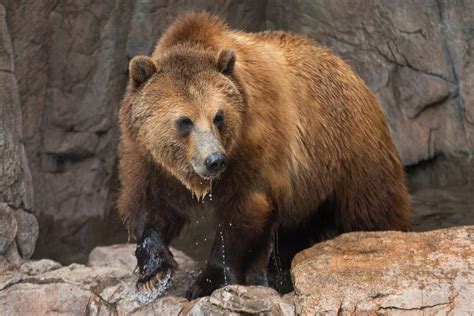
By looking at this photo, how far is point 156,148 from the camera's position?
5.95m

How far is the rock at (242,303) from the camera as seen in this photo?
539 centimetres

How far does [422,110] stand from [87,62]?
351 cm

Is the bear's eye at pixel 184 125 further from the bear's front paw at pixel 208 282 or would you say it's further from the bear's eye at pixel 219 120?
the bear's front paw at pixel 208 282

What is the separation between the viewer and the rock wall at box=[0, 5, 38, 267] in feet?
22.9

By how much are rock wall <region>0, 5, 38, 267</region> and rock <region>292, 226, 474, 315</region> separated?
2.41 m

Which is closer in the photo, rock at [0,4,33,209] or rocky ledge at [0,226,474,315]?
rocky ledge at [0,226,474,315]

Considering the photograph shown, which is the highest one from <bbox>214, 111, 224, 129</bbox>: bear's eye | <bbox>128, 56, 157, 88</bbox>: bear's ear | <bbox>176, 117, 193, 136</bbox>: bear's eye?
<bbox>128, 56, 157, 88</bbox>: bear's ear

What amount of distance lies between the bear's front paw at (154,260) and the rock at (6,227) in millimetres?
1192

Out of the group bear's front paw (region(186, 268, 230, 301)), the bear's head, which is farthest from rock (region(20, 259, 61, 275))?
the bear's head

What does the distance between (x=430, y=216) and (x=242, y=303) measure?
3.83m

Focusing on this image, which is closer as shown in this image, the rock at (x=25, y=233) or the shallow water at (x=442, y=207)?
the rock at (x=25, y=233)

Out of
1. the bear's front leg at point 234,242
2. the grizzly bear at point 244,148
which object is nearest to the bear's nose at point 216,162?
the grizzly bear at point 244,148

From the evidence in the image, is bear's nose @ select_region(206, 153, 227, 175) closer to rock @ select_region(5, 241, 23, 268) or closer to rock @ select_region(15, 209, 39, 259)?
rock @ select_region(5, 241, 23, 268)

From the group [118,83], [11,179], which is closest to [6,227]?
[11,179]
